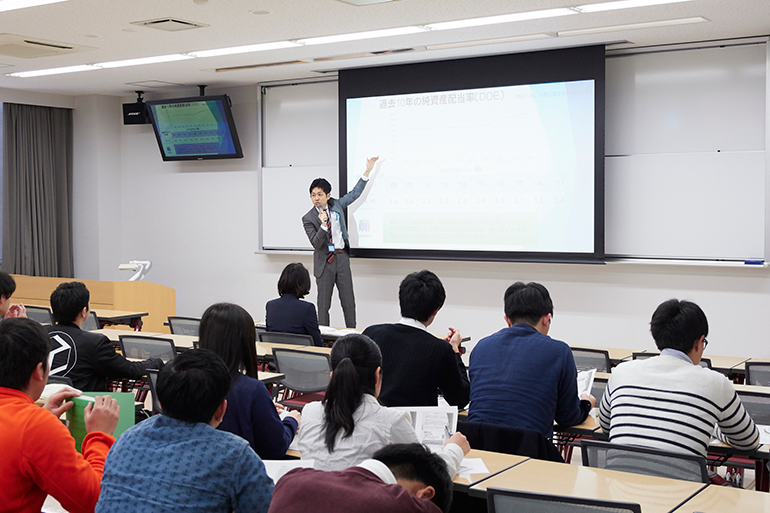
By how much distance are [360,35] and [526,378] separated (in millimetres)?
4440

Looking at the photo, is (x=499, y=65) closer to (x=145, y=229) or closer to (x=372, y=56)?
(x=372, y=56)

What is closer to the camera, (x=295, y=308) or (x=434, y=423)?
(x=434, y=423)

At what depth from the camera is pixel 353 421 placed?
2184mm

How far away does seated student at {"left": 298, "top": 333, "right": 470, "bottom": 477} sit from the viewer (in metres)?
2.16

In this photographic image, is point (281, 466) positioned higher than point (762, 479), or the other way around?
point (281, 466)

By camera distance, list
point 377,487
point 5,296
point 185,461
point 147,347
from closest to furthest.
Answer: point 377,487 → point 185,461 → point 5,296 → point 147,347

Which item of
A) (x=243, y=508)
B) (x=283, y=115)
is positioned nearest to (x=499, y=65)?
(x=283, y=115)

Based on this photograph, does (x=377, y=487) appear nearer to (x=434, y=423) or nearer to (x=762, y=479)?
(x=434, y=423)

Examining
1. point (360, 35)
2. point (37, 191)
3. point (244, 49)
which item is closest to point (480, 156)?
point (360, 35)

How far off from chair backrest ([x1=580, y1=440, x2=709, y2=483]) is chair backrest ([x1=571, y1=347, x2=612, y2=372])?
1.89 meters

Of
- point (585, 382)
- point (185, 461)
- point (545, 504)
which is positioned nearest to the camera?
point (185, 461)

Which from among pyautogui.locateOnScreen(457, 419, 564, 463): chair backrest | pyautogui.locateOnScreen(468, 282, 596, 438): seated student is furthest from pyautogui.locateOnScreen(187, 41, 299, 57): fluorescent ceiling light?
pyautogui.locateOnScreen(457, 419, 564, 463): chair backrest

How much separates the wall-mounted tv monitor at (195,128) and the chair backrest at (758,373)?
6.61 m

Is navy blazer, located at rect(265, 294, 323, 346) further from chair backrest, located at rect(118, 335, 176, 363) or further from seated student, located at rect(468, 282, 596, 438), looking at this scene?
seated student, located at rect(468, 282, 596, 438)
